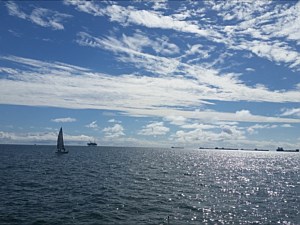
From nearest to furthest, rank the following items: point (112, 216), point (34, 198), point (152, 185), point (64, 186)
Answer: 1. point (112, 216)
2. point (34, 198)
3. point (64, 186)
4. point (152, 185)

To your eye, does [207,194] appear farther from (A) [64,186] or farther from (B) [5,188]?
(B) [5,188]

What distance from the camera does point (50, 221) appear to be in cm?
3797

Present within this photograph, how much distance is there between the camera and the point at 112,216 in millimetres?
41562

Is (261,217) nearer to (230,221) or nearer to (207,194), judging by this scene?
(230,221)

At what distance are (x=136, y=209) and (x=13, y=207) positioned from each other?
55.0ft

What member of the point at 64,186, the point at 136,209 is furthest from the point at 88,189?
the point at 136,209

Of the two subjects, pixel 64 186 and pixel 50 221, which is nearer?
pixel 50 221

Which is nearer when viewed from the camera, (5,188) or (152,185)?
(5,188)

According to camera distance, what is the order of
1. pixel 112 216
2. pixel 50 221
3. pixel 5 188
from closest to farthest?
pixel 50 221 < pixel 112 216 < pixel 5 188

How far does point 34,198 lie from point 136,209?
16.9m

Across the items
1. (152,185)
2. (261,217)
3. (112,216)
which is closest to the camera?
(112,216)

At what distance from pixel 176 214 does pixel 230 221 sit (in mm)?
7108

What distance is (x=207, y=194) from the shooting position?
62.2 metres

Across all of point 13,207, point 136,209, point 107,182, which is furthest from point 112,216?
point 107,182
